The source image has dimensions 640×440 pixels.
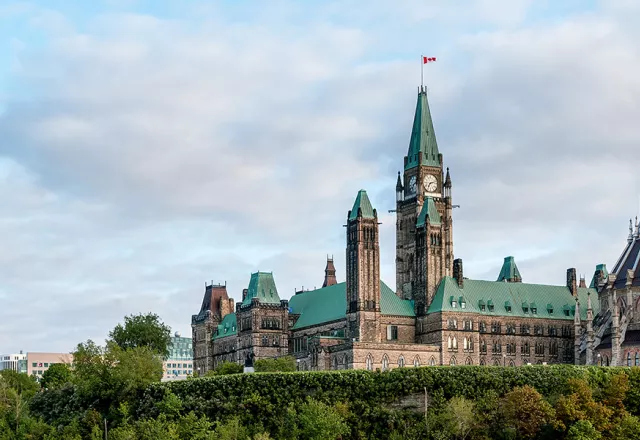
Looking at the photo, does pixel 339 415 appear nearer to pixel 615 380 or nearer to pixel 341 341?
pixel 615 380

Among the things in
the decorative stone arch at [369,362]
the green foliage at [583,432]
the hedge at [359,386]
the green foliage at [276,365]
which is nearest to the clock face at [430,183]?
the decorative stone arch at [369,362]

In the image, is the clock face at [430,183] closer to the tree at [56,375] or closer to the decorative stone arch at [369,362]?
the decorative stone arch at [369,362]

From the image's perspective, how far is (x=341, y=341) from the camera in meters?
179

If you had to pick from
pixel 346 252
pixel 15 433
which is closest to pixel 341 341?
pixel 346 252

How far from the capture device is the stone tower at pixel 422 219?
609ft

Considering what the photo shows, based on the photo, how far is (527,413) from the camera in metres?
112

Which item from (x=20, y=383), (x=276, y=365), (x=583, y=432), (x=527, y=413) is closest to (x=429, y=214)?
(x=276, y=365)

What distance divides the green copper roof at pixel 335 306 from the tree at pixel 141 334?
21657 mm

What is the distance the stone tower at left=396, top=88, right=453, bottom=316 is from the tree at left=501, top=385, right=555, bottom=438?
230 feet

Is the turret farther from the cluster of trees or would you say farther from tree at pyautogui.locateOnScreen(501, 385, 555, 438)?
tree at pyautogui.locateOnScreen(501, 385, 555, 438)

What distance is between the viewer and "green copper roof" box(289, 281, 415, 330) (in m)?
184

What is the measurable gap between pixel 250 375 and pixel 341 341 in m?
58.4

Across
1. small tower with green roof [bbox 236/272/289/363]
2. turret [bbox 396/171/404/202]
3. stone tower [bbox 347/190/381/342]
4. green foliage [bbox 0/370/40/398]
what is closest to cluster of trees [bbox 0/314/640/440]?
green foliage [bbox 0/370/40/398]

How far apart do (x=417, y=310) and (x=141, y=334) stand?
135 ft
